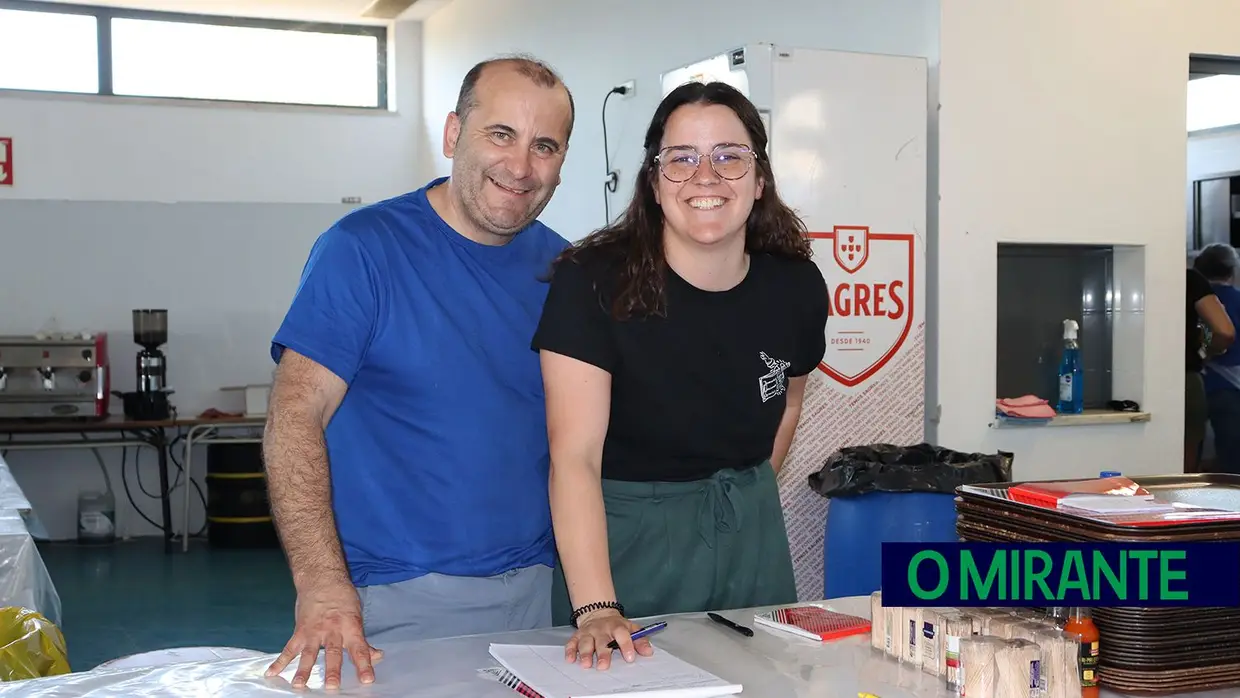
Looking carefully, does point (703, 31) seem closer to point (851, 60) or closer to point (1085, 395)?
point (851, 60)

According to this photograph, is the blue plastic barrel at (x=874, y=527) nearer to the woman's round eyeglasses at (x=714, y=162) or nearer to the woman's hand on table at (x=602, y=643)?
the woman's round eyeglasses at (x=714, y=162)

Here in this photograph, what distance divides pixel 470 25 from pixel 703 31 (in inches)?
108

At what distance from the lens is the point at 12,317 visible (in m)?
7.44

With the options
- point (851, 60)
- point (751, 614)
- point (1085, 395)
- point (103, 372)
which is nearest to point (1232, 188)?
point (1085, 395)

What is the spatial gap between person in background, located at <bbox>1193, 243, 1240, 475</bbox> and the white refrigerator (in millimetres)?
1546

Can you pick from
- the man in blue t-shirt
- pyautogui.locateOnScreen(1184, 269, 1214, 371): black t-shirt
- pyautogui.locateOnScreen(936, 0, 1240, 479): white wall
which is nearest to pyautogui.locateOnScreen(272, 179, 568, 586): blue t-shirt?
the man in blue t-shirt

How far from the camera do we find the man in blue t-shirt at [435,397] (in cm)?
189

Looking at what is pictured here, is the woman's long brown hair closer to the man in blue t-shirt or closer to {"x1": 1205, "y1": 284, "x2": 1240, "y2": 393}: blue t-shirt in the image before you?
the man in blue t-shirt

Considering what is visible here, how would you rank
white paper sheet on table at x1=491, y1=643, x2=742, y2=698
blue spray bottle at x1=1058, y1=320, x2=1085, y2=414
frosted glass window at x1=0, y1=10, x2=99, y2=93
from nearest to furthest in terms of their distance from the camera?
white paper sheet on table at x1=491, y1=643, x2=742, y2=698 < blue spray bottle at x1=1058, y1=320, x2=1085, y2=414 < frosted glass window at x1=0, y1=10, x2=99, y2=93

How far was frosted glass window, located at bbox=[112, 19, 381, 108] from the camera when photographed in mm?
8023

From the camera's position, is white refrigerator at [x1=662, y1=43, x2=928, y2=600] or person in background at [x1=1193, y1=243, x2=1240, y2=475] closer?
white refrigerator at [x1=662, y1=43, x2=928, y2=600]

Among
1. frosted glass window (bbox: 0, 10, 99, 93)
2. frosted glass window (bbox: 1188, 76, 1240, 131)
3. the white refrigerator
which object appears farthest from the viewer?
frosted glass window (bbox: 0, 10, 99, 93)

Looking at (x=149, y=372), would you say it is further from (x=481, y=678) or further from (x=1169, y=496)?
(x=1169, y=496)

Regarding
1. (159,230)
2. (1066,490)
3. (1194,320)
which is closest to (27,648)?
(1066,490)
